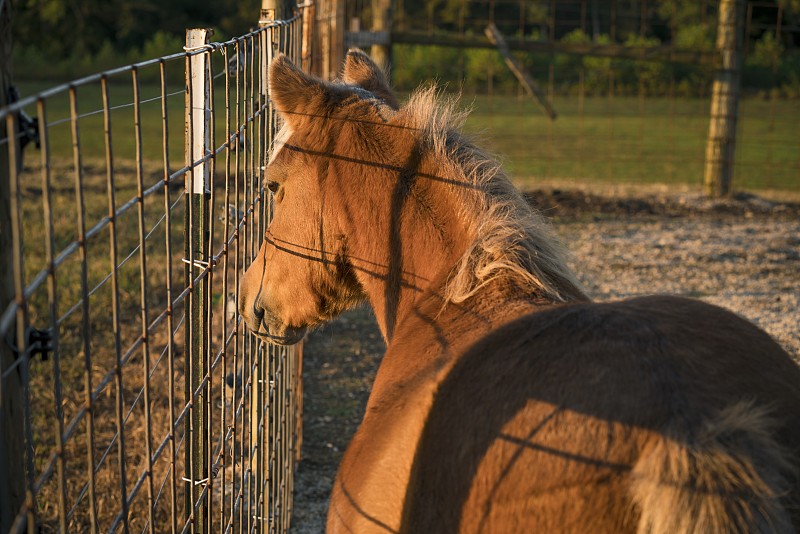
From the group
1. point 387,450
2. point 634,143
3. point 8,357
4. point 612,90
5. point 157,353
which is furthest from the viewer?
point 634,143

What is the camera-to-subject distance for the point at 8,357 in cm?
138

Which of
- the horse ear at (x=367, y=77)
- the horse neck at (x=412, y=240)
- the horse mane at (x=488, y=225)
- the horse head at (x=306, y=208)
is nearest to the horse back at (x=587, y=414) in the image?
the horse mane at (x=488, y=225)

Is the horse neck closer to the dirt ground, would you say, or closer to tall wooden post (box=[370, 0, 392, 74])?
the dirt ground

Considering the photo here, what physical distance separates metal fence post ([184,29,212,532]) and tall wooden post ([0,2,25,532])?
0.67 m

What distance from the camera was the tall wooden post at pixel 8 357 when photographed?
4.45ft

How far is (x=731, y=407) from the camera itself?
1377mm

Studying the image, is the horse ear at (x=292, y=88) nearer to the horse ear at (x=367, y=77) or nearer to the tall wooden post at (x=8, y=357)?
the horse ear at (x=367, y=77)

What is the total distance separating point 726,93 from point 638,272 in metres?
4.21

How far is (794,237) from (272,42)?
6.90 m

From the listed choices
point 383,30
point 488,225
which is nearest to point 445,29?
point 383,30

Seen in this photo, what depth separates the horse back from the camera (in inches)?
54.2

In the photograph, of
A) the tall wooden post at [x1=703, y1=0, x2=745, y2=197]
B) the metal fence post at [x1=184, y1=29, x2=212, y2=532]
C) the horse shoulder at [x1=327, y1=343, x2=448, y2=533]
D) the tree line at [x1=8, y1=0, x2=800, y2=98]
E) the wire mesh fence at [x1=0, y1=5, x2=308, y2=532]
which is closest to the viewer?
the wire mesh fence at [x1=0, y1=5, x2=308, y2=532]

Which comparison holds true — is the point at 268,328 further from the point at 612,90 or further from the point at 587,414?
the point at 612,90

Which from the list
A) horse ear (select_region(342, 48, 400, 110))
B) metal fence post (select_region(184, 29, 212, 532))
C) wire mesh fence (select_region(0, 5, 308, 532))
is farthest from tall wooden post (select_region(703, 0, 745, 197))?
metal fence post (select_region(184, 29, 212, 532))
